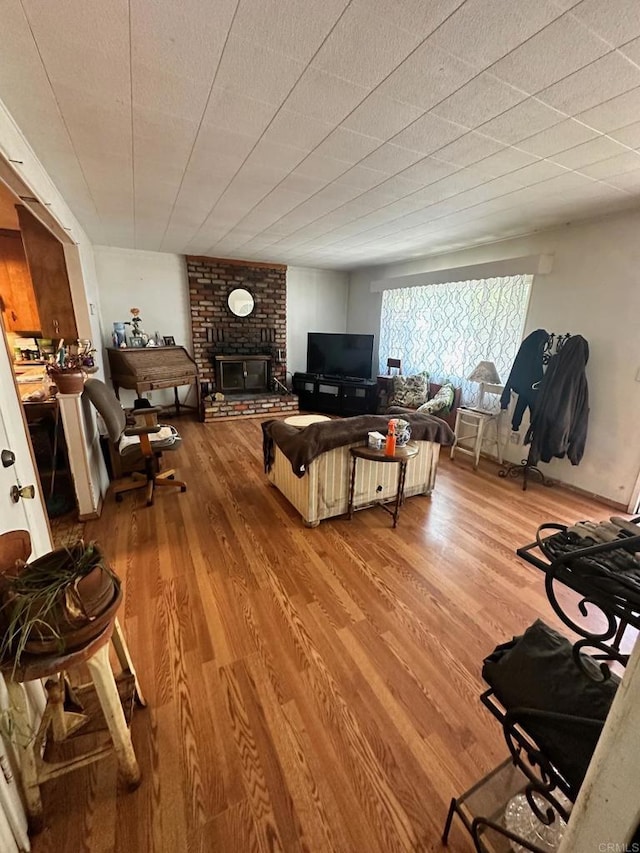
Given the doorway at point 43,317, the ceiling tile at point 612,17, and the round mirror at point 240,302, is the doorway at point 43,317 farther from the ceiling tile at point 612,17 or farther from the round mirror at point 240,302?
the ceiling tile at point 612,17

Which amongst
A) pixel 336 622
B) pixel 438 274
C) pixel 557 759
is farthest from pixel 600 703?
pixel 438 274

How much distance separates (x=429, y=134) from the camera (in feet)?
5.55

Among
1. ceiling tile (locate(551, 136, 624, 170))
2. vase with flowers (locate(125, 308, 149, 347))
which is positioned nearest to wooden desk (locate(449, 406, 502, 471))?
ceiling tile (locate(551, 136, 624, 170))

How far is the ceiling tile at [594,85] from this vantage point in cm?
121

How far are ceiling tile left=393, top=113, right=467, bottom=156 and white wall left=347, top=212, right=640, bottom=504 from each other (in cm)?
205

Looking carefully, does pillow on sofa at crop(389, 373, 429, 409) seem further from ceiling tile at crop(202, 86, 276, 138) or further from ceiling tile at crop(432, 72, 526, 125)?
ceiling tile at crop(202, 86, 276, 138)

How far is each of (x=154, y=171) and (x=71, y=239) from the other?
128cm

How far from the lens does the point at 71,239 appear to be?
2.94 metres

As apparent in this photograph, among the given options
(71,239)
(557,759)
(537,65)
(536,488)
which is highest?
(537,65)

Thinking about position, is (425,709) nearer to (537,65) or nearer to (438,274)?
(537,65)

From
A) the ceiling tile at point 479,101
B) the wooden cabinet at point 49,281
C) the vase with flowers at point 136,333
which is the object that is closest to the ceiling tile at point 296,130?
the ceiling tile at point 479,101

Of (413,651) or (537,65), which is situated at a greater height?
(537,65)

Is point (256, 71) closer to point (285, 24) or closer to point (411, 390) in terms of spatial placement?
point (285, 24)

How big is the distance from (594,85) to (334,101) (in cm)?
100
